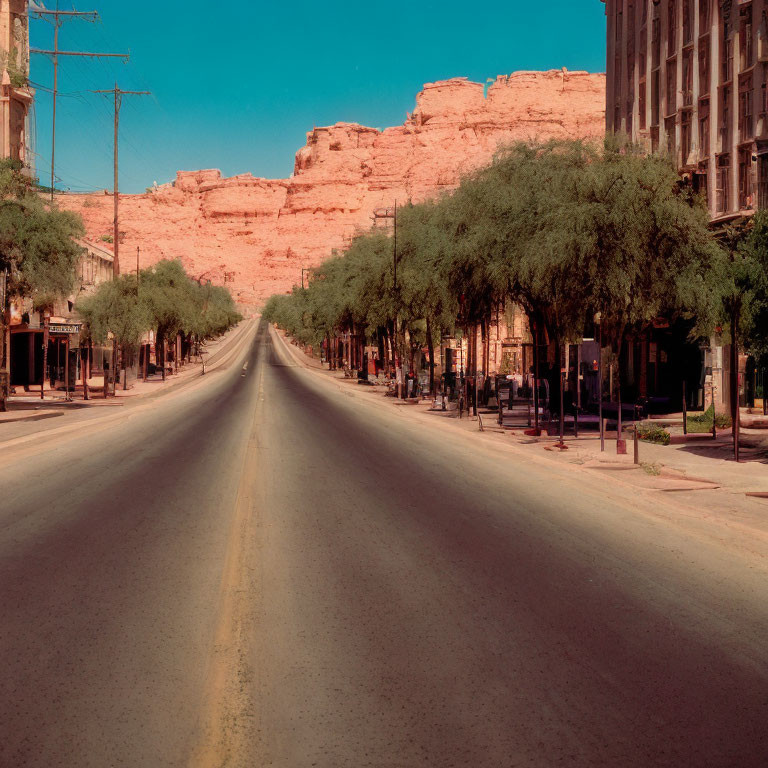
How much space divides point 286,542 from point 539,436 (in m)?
14.7

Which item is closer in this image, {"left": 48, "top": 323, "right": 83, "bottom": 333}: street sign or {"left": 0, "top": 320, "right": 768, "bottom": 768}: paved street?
{"left": 0, "top": 320, "right": 768, "bottom": 768}: paved street

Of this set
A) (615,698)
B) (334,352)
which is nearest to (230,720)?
(615,698)

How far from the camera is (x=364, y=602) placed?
21.8 feet

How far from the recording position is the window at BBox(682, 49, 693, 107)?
40.8 metres

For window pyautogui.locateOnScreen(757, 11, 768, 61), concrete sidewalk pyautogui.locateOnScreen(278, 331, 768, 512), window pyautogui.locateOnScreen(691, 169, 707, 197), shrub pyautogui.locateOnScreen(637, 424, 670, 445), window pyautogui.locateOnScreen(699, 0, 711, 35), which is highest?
window pyautogui.locateOnScreen(699, 0, 711, 35)

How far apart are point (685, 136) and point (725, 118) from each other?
10.8 ft

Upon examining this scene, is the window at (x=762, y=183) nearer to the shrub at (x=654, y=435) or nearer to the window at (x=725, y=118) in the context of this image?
the shrub at (x=654, y=435)

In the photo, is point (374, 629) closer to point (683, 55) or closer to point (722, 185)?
point (722, 185)

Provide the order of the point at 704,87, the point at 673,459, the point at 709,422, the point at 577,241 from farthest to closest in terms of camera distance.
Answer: the point at 704,87, the point at 709,422, the point at 577,241, the point at 673,459

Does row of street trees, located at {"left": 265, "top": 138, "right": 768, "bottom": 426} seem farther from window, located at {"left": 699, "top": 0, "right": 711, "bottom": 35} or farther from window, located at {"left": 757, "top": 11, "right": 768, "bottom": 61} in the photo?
window, located at {"left": 699, "top": 0, "right": 711, "bottom": 35}

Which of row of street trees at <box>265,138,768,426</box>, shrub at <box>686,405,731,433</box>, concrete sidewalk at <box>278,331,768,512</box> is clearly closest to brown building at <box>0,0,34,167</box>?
row of street trees at <box>265,138,768,426</box>

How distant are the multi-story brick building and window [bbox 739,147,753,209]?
0.04 m

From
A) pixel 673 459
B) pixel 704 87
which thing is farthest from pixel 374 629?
pixel 704 87

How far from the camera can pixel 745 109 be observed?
3656cm
